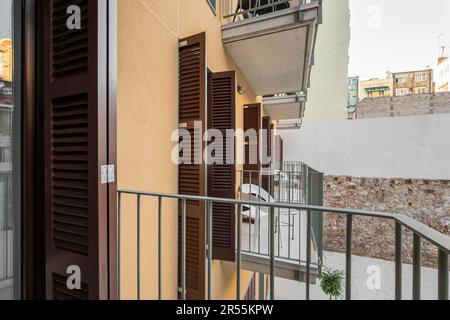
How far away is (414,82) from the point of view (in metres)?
14.6

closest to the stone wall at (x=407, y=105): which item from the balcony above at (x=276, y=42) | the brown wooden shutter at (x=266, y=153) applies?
the brown wooden shutter at (x=266, y=153)

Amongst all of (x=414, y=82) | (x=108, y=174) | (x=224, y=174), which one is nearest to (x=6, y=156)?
(x=108, y=174)

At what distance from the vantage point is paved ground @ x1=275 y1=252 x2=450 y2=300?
5.19 metres

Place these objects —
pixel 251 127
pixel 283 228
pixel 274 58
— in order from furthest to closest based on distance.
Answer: pixel 251 127 → pixel 283 228 → pixel 274 58

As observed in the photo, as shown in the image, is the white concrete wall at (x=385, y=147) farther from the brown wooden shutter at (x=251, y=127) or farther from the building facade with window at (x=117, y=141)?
the building facade with window at (x=117, y=141)

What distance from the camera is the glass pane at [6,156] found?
1.01 metres

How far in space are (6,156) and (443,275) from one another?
1.70 metres

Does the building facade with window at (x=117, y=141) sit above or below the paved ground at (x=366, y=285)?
above

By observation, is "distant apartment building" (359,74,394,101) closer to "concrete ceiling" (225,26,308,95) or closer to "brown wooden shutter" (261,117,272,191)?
"brown wooden shutter" (261,117,272,191)

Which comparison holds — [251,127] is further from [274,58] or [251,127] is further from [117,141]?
[117,141]

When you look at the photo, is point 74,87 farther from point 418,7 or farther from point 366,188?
point 418,7

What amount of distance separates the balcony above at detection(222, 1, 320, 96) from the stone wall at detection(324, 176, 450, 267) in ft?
16.3

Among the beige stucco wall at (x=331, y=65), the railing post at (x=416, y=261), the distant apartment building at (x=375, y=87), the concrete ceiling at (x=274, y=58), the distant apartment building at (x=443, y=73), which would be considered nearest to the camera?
the railing post at (x=416, y=261)

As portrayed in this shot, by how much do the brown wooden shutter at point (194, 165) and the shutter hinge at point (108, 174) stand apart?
4.13 feet
